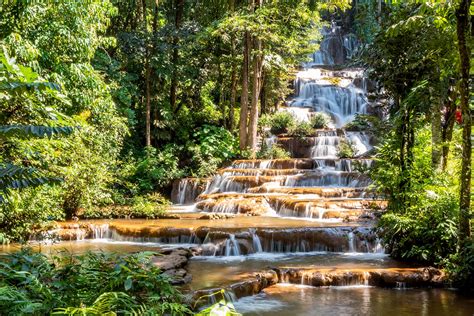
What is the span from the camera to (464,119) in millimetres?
6871

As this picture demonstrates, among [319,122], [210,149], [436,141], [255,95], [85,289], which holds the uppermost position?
[255,95]

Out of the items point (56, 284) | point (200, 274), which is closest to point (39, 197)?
point (200, 274)

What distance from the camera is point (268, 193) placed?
15617 mm

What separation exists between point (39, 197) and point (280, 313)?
5241 millimetres

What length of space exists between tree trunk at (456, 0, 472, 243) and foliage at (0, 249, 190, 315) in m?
4.87

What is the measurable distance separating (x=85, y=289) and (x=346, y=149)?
17545mm

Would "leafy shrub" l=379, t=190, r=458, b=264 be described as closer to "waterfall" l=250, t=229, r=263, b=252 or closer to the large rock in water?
"waterfall" l=250, t=229, r=263, b=252

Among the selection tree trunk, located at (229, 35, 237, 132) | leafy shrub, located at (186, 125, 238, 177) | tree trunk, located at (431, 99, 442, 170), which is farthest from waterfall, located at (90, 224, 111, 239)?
tree trunk, located at (229, 35, 237, 132)

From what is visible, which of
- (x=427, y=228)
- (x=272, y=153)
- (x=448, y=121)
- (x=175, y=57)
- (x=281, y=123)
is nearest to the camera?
(x=427, y=228)

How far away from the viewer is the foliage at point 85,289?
3719mm

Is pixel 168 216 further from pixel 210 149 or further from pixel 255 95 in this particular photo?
pixel 255 95

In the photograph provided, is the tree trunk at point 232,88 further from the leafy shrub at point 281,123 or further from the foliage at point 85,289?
the foliage at point 85,289

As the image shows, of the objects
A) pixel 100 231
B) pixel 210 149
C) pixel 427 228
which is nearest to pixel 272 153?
pixel 210 149

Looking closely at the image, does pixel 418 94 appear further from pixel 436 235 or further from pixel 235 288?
pixel 235 288
